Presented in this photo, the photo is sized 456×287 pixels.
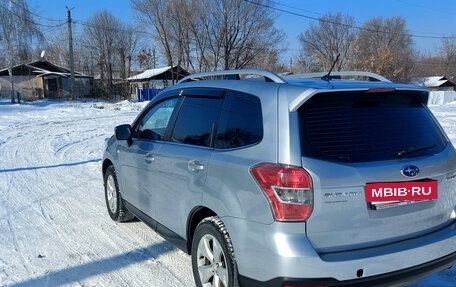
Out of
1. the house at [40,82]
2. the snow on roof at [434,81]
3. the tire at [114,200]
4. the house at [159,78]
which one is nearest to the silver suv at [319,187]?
the tire at [114,200]

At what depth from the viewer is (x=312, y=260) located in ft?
8.15

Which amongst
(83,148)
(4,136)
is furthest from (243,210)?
(4,136)

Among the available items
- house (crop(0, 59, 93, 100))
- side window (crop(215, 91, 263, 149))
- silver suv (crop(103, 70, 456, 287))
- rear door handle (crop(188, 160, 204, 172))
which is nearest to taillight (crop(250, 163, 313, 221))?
silver suv (crop(103, 70, 456, 287))

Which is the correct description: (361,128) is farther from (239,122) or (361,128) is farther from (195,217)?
(195,217)

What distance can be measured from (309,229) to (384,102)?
109 cm

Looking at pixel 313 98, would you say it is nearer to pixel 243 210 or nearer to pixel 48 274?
pixel 243 210

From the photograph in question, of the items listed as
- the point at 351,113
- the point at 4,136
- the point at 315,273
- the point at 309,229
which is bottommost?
the point at 4,136

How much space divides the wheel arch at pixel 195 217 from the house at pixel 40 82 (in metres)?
48.5

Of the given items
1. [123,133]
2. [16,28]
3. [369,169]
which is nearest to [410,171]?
[369,169]

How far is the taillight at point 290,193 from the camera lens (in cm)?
253

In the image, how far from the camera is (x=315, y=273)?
8.16 ft

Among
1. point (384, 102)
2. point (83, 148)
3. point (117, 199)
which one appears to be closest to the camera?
point (384, 102)

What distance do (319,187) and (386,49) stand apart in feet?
195

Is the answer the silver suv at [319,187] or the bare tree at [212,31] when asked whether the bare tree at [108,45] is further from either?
the silver suv at [319,187]
